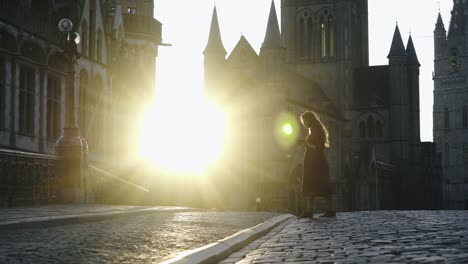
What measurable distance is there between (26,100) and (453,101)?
11640cm

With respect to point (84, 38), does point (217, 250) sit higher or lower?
lower

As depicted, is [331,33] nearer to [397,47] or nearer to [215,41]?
[397,47]

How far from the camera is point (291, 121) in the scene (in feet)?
229

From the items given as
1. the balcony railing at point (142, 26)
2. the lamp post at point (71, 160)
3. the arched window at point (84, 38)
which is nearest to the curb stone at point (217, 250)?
the lamp post at point (71, 160)

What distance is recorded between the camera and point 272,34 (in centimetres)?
7162

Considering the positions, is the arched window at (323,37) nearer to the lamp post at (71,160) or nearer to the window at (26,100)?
the window at (26,100)

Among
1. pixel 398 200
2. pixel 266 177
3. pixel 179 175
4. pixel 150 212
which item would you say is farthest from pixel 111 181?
pixel 398 200

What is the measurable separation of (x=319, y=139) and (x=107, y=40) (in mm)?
24445

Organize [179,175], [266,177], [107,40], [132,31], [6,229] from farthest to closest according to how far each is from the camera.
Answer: [266,177] < [179,175] < [132,31] < [107,40] < [6,229]

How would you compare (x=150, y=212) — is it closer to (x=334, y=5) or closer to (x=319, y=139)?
(x=319, y=139)

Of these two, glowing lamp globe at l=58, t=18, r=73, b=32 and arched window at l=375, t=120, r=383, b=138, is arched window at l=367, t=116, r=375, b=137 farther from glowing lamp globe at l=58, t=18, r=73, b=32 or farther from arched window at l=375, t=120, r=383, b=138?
glowing lamp globe at l=58, t=18, r=73, b=32

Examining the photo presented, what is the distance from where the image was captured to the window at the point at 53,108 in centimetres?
3009

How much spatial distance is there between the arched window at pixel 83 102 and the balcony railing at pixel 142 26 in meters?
14.3

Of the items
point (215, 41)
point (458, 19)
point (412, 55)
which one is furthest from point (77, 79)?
point (458, 19)
